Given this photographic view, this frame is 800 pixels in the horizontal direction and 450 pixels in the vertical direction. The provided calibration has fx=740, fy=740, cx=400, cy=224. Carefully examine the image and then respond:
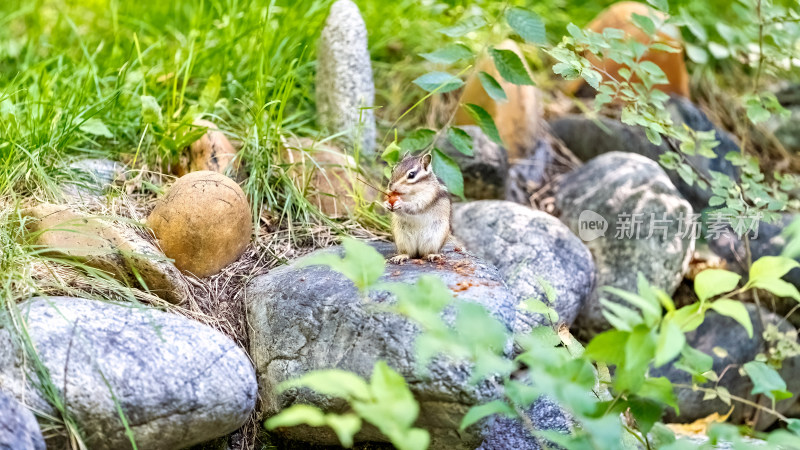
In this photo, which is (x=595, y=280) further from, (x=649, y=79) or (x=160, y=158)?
(x=160, y=158)

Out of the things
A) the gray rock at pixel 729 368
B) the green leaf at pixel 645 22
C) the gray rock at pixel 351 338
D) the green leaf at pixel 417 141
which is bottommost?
the gray rock at pixel 729 368

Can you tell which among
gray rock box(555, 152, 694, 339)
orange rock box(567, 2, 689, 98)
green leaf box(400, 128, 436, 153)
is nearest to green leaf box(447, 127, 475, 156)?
green leaf box(400, 128, 436, 153)

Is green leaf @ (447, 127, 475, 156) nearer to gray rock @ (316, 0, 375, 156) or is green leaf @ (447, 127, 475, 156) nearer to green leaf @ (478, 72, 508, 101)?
green leaf @ (478, 72, 508, 101)

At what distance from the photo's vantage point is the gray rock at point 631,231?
3881mm

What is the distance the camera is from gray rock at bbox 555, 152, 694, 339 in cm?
388

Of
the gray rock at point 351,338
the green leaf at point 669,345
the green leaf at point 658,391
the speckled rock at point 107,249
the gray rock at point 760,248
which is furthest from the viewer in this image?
the gray rock at point 760,248

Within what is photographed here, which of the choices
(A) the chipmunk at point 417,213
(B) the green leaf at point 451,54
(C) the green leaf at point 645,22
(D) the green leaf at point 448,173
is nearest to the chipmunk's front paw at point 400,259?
(A) the chipmunk at point 417,213

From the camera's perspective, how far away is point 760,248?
4211 mm

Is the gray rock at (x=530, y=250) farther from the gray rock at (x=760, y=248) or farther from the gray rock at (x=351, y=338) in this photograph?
the gray rock at (x=760, y=248)

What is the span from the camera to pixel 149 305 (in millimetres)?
2744

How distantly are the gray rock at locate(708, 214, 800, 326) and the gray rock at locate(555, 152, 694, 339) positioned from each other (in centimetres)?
42

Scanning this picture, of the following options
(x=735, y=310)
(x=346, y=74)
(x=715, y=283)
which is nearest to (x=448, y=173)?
(x=346, y=74)

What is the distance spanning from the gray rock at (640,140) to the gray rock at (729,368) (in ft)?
2.53

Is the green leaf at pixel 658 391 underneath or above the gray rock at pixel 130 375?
above
